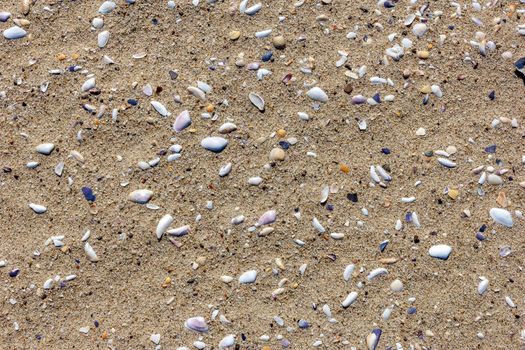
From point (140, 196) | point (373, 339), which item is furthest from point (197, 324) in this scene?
point (373, 339)

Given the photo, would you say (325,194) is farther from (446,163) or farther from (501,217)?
(501,217)

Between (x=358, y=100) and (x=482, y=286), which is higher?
(x=358, y=100)

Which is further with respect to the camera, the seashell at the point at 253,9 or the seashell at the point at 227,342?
the seashell at the point at 253,9

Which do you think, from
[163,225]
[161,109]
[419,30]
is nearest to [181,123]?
[161,109]

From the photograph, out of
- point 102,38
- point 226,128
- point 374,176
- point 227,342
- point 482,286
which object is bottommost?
point 227,342

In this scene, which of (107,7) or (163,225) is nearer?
(163,225)

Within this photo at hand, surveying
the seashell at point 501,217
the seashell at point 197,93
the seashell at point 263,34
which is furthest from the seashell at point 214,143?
the seashell at point 501,217

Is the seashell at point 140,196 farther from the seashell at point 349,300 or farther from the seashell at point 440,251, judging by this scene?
the seashell at point 440,251

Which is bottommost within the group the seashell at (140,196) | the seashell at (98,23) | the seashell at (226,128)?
the seashell at (140,196)
